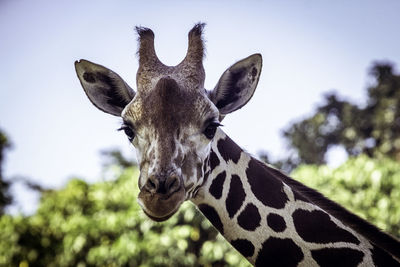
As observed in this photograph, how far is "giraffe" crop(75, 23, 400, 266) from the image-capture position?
8.67 ft

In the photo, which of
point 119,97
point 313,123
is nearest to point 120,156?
point 313,123

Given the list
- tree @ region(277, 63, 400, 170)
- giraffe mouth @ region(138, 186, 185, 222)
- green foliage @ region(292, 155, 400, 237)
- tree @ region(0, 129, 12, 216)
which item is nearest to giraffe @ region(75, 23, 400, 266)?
giraffe mouth @ region(138, 186, 185, 222)

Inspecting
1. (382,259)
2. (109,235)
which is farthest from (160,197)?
(109,235)

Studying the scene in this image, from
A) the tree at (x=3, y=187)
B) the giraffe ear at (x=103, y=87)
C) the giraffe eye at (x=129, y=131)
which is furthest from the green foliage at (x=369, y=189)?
the tree at (x=3, y=187)

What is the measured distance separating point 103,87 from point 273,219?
1.90 m

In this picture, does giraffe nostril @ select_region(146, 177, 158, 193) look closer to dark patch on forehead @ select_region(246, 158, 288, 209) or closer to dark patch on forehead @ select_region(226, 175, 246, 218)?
dark patch on forehead @ select_region(226, 175, 246, 218)

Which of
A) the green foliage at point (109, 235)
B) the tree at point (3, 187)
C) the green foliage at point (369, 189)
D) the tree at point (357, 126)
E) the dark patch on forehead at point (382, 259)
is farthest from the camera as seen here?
the tree at point (357, 126)

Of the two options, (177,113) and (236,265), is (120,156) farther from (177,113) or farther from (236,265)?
(177,113)

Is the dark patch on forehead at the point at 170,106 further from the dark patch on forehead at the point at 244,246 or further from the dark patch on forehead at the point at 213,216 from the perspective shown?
the dark patch on forehead at the point at 244,246

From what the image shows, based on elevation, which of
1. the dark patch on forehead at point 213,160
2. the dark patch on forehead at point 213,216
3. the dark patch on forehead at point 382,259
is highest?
the dark patch on forehead at point 213,160

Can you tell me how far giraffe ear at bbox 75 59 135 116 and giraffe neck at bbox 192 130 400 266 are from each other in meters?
0.95

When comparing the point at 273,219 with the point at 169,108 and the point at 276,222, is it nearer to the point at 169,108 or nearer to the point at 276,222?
the point at 276,222

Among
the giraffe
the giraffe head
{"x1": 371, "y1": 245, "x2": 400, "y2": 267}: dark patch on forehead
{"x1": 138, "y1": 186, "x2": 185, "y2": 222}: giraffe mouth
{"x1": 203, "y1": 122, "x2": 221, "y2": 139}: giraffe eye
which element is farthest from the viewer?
{"x1": 203, "y1": 122, "x2": 221, "y2": 139}: giraffe eye

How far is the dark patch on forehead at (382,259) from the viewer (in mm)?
2757
